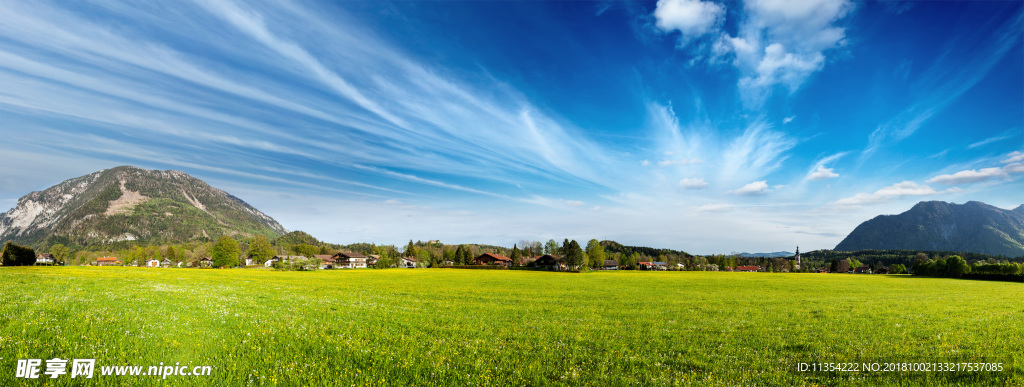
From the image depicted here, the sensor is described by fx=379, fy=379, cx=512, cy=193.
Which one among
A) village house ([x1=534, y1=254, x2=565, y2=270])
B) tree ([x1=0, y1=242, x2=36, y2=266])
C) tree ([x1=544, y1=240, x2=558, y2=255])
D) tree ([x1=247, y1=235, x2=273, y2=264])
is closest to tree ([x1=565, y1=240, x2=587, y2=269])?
village house ([x1=534, y1=254, x2=565, y2=270])

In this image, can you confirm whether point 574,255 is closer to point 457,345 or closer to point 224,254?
point 224,254

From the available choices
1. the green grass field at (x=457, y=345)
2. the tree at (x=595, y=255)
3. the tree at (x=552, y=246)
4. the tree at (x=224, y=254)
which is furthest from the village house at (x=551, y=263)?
the green grass field at (x=457, y=345)

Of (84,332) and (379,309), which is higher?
(84,332)

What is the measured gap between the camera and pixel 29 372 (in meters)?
7.93

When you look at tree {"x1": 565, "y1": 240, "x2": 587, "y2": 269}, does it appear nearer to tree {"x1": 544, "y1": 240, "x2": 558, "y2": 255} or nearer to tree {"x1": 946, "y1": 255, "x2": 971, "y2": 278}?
tree {"x1": 544, "y1": 240, "x2": 558, "y2": 255}

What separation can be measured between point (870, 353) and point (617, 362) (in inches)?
378

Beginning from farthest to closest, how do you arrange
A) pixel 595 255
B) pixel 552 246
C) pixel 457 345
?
1. pixel 552 246
2. pixel 595 255
3. pixel 457 345

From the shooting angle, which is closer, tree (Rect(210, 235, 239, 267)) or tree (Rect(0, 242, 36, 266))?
tree (Rect(0, 242, 36, 266))

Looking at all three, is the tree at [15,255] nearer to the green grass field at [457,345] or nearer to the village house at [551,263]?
the green grass field at [457,345]

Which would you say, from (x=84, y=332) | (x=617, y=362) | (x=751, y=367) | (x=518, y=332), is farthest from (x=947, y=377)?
(x=84, y=332)

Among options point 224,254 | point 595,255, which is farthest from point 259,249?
point 595,255

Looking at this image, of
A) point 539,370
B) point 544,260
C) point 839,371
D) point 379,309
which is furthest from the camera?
point 544,260

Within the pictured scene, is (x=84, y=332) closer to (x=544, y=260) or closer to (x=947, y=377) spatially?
(x=947, y=377)

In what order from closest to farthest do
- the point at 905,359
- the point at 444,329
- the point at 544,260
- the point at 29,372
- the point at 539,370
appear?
the point at 29,372 < the point at 539,370 < the point at 905,359 < the point at 444,329 < the point at 544,260
